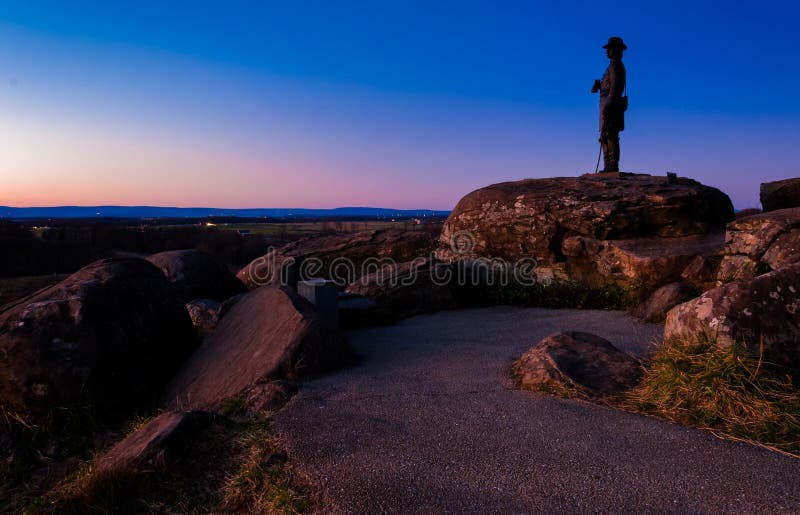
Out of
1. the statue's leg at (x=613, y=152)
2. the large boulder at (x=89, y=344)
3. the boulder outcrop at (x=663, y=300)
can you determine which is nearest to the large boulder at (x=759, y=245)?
the boulder outcrop at (x=663, y=300)

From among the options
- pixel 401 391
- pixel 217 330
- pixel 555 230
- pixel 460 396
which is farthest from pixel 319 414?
pixel 555 230

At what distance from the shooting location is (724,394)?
13.1ft

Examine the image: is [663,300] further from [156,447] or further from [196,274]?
[196,274]

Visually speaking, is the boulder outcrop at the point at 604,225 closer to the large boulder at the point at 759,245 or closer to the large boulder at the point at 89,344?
the large boulder at the point at 759,245

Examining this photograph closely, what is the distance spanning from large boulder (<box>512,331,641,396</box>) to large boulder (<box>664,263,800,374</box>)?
69 cm

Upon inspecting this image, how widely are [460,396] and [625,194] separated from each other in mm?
7557

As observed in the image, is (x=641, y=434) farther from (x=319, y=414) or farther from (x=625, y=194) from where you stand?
(x=625, y=194)

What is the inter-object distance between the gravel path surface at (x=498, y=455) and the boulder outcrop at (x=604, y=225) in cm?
538

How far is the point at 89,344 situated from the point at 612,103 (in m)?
11.6

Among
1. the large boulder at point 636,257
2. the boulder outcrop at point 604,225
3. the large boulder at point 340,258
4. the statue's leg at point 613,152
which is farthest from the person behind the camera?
the large boulder at point 340,258

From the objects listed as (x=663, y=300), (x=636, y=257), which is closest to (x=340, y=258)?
(x=636, y=257)

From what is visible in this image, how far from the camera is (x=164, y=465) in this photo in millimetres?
3447

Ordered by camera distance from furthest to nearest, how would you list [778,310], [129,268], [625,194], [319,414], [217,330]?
[625,194], [217,330], [129,268], [778,310], [319,414]

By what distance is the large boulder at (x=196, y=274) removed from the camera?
35.3ft
